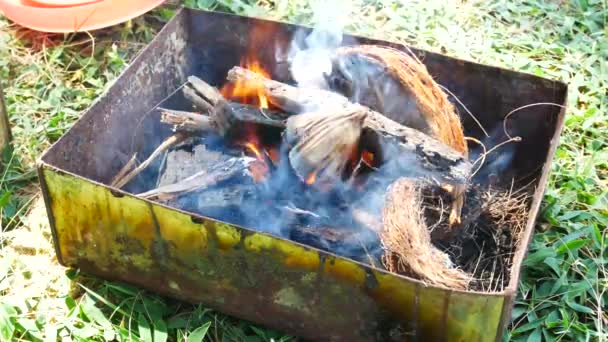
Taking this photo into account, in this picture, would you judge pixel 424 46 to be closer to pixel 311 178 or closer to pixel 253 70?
pixel 253 70

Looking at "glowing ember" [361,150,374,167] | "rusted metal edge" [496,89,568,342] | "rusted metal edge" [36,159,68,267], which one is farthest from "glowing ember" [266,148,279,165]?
"rusted metal edge" [496,89,568,342]

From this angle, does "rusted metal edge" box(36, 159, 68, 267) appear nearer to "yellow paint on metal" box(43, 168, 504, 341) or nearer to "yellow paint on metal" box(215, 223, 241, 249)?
"yellow paint on metal" box(43, 168, 504, 341)

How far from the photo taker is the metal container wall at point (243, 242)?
1.80 meters

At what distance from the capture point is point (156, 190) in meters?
2.14

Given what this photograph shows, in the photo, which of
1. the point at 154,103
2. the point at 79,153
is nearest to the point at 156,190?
the point at 79,153

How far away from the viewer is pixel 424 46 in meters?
3.27

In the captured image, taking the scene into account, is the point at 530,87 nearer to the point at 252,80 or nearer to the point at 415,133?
the point at 415,133

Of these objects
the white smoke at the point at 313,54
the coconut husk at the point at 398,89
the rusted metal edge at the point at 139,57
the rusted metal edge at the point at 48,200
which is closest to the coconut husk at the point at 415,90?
the coconut husk at the point at 398,89

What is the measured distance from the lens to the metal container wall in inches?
70.7

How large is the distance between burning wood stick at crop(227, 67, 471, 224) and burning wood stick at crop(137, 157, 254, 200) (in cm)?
26

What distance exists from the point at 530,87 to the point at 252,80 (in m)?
0.92

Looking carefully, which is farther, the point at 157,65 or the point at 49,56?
the point at 49,56

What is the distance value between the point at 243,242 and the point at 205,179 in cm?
37

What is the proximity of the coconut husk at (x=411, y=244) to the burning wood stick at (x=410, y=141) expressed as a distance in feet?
0.31
